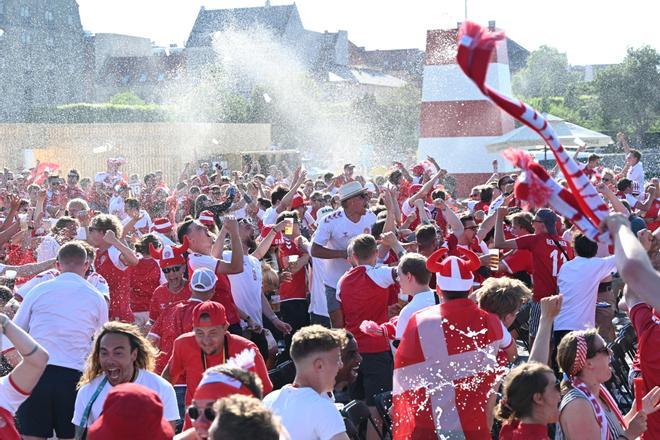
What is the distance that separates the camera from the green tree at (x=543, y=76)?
2650 inches

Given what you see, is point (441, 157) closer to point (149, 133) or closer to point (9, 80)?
point (149, 133)

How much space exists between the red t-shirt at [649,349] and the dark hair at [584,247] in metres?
1.68

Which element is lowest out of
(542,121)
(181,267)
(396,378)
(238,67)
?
(396,378)

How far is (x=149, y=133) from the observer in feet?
108

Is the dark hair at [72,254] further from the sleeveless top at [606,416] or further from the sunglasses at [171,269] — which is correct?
the sleeveless top at [606,416]

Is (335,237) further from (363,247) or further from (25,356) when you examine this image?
(25,356)

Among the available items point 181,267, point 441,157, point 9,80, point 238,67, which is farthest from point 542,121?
point 9,80

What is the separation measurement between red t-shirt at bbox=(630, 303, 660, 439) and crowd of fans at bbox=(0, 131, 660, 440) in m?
0.01

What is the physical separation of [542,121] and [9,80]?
68937mm

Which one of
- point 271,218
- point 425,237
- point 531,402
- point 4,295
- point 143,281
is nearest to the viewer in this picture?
point 531,402

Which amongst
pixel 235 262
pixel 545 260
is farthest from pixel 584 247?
pixel 235 262

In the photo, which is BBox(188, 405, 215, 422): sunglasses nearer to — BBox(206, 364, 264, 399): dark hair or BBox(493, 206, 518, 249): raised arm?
BBox(206, 364, 264, 399): dark hair

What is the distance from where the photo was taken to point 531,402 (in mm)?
4195

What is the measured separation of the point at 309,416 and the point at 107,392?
108 centimetres
